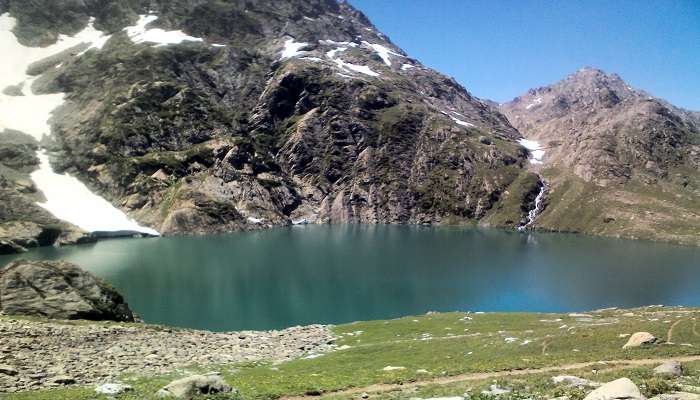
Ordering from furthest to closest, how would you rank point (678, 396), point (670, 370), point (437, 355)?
1. point (437, 355)
2. point (670, 370)
3. point (678, 396)

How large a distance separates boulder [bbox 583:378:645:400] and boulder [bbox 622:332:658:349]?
17008 mm

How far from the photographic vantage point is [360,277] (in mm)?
105438

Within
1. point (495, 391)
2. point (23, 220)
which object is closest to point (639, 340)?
point (495, 391)

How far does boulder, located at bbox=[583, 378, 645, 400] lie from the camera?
1393 centimetres

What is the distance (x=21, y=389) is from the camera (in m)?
23.5

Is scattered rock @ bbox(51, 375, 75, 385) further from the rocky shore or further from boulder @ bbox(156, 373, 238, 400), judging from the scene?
boulder @ bbox(156, 373, 238, 400)

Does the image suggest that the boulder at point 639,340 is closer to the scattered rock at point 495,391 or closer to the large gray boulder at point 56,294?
the scattered rock at point 495,391

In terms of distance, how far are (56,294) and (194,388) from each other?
32.2 meters

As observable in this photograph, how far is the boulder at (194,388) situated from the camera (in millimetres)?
19422

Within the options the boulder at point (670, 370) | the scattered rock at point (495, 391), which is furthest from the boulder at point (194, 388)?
the boulder at point (670, 370)

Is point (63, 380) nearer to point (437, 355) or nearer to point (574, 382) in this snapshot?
point (437, 355)

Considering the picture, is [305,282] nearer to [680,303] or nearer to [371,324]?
[371,324]

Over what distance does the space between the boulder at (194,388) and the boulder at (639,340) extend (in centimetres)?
2273

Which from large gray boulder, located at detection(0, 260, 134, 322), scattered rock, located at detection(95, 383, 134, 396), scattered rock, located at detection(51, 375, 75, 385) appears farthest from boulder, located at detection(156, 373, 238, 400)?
large gray boulder, located at detection(0, 260, 134, 322)
